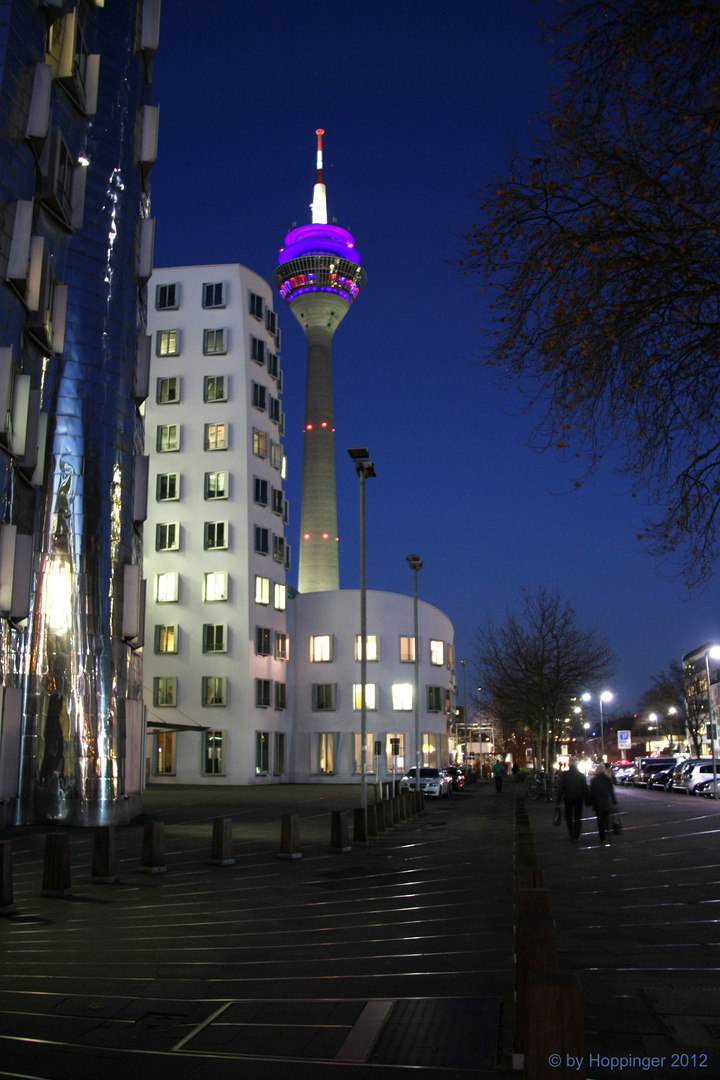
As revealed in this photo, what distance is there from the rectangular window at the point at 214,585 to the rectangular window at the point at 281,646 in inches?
200

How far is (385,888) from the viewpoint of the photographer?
14.2m

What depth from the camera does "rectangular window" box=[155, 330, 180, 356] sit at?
5634 cm

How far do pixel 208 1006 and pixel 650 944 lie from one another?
4507 mm

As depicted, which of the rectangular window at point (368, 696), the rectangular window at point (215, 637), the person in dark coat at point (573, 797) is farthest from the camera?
the rectangular window at point (368, 696)

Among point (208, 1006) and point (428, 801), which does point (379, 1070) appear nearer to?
point (208, 1006)

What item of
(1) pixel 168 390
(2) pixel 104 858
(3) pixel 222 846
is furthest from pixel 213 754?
(2) pixel 104 858

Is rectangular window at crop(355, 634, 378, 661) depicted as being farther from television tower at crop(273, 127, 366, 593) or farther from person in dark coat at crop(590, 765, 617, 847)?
person in dark coat at crop(590, 765, 617, 847)

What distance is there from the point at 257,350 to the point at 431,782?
25750mm

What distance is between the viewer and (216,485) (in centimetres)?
5491

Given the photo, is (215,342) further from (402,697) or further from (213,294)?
(402,697)

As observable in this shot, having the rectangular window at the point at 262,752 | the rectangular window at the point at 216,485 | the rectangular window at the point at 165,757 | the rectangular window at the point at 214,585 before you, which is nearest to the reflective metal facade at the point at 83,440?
the rectangular window at the point at 214,585

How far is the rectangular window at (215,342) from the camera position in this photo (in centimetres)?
5566

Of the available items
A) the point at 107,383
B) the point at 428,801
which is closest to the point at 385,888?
the point at 107,383

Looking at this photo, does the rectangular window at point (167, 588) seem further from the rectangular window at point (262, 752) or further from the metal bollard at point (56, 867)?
the metal bollard at point (56, 867)
